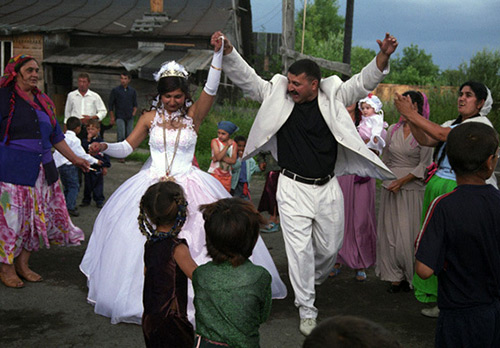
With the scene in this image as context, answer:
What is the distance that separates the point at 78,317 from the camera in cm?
518

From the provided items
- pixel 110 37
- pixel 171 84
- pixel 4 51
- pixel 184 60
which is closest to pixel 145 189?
pixel 171 84

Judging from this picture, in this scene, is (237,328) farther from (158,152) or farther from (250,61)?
(250,61)

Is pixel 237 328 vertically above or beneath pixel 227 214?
beneath

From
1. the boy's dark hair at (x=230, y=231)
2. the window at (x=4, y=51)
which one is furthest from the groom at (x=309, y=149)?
the window at (x=4, y=51)

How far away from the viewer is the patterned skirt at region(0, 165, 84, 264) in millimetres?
5824

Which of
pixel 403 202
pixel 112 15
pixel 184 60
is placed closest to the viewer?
pixel 403 202

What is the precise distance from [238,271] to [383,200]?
376 centimetres

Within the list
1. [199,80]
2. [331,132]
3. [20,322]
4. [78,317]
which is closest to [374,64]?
[331,132]

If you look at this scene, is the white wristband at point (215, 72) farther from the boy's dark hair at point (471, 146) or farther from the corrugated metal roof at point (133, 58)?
the corrugated metal roof at point (133, 58)

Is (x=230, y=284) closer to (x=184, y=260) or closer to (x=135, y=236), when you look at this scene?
(x=184, y=260)

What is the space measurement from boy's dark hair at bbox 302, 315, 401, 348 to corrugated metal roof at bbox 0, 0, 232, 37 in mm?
21948

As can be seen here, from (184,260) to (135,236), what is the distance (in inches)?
74.1

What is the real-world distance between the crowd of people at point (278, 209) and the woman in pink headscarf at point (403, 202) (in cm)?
1

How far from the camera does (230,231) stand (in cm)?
294
